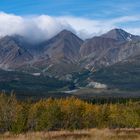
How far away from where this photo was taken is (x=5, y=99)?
322 ft

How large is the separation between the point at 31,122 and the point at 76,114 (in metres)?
18.5

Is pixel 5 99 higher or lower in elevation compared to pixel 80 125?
higher

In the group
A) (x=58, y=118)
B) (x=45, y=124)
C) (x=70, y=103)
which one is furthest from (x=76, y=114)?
(x=45, y=124)

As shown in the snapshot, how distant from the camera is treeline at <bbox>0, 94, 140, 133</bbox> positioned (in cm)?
9275

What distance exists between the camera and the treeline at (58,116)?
92.8 m

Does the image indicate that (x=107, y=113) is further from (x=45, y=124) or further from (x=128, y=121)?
(x=45, y=124)

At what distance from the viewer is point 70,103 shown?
113625 mm

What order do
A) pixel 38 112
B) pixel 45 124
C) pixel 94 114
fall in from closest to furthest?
1. pixel 45 124
2. pixel 38 112
3. pixel 94 114

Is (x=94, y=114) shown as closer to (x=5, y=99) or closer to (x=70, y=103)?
(x=70, y=103)

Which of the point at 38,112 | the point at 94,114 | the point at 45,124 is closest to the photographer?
the point at 45,124

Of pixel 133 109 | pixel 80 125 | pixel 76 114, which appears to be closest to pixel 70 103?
pixel 76 114

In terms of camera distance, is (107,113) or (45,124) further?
(107,113)

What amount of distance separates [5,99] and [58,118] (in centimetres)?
1284

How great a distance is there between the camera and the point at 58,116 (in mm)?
100250
